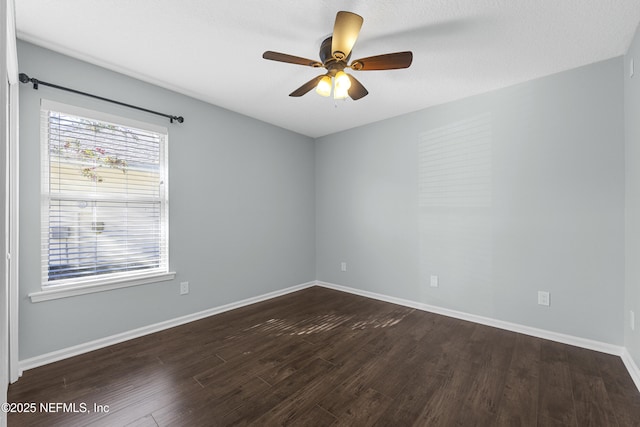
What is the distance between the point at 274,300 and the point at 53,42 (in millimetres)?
3263

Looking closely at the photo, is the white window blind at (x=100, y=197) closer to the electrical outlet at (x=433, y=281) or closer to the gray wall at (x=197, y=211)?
the gray wall at (x=197, y=211)

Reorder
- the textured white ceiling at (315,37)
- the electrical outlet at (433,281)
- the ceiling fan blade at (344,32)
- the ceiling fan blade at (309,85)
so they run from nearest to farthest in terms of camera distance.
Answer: the ceiling fan blade at (344,32) → the textured white ceiling at (315,37) → the ceiling fan blade at (309,85) → the electrical outlet at (433,281)

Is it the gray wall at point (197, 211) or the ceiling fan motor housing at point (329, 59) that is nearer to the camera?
the ceiling fan motor housing at point (329, 59)

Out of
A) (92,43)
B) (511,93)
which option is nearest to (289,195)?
(92,43)

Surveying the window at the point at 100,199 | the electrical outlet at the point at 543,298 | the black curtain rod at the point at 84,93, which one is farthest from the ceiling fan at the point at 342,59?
the electrical outlet at the point at 543,298

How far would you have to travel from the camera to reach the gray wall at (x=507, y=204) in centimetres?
236

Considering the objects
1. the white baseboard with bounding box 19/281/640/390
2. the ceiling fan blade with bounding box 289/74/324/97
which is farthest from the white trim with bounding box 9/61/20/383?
the ceiling fan blade with bounding box 289/74/324/97

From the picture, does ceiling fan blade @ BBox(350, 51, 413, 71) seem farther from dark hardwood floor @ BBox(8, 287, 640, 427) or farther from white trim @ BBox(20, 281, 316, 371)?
white trim @ BBox(20, 281, 316, 371)

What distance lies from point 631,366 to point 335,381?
7.07 ft

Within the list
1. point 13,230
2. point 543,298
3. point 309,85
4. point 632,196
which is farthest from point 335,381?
point 632,196

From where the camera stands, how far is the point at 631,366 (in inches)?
80.1

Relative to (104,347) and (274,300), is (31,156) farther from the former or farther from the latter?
(274,300)

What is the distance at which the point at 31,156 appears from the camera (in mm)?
2127

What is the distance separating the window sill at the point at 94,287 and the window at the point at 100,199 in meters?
0.01
